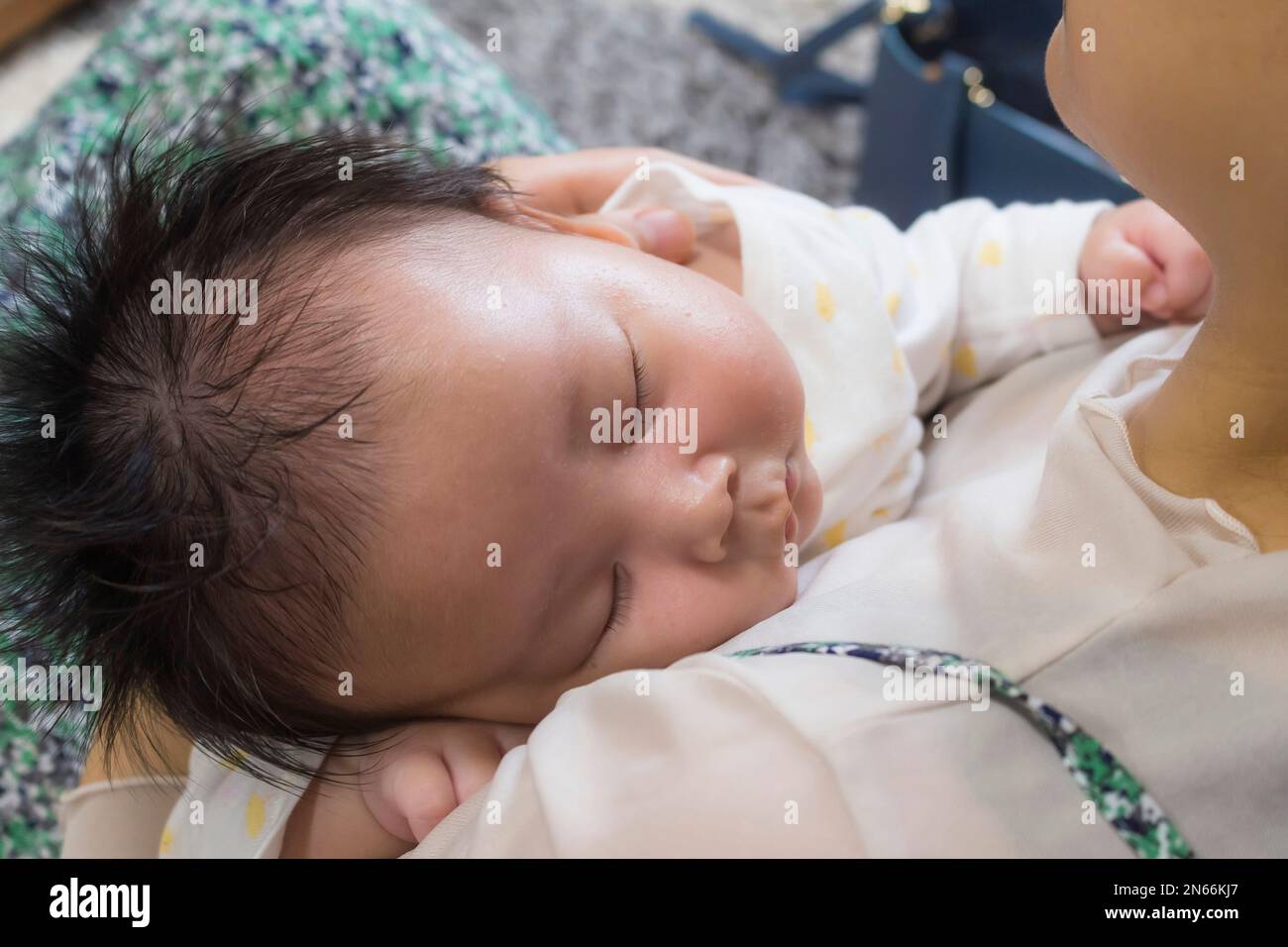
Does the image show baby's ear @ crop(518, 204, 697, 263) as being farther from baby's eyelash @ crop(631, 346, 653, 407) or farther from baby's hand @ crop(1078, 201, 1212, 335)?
baby's hand @ crop(1078, 201, 1212, 335)

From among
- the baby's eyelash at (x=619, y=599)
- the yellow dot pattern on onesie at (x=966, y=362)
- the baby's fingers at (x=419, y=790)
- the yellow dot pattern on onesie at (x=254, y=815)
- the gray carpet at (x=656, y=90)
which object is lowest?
the yellow dot pattern on onesie at (x=254, y=815)

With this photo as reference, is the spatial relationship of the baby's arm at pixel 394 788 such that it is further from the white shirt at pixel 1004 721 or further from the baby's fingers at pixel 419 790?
the white shirt at pixel 1004 721

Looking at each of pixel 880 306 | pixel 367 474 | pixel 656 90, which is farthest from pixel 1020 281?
pixel 656 90

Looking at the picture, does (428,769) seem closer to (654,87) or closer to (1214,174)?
(1214,174)

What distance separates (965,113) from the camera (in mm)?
1490

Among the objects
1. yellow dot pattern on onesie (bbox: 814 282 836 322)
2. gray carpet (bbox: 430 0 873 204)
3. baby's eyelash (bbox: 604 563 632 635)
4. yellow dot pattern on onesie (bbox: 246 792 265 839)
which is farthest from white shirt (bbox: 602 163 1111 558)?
gray carpet (bbox: 430 0 873 204)

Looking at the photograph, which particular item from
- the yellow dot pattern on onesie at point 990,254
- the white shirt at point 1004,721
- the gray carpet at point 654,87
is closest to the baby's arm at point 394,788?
→ the white shirt at point 1004,721

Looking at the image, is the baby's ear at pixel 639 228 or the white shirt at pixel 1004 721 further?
the baby's ear at pixel 639 228

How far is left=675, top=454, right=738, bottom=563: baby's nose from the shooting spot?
716 mm

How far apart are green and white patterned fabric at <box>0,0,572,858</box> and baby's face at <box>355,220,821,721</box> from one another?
50 cm

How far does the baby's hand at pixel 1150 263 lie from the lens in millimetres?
913

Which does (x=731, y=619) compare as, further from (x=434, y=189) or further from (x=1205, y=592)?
→ (x=434, y=189)

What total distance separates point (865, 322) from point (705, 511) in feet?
1.07

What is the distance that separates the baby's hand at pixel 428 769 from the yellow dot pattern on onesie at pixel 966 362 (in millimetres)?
573
